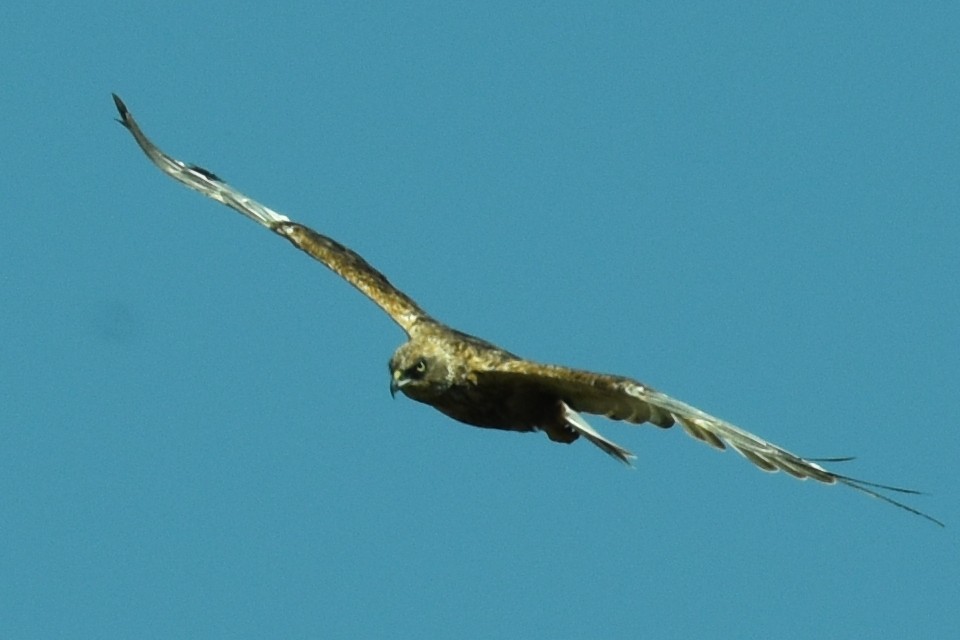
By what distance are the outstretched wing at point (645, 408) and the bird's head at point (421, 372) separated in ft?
1.39

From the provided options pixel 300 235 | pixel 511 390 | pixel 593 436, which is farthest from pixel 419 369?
pixel 300 235

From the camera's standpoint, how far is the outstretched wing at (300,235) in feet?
57.2

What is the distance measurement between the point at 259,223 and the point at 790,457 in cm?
682

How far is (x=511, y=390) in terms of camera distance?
1563cm

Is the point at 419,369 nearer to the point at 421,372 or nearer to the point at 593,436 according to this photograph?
the point at 421,372

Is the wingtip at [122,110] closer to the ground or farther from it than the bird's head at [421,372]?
farther from it

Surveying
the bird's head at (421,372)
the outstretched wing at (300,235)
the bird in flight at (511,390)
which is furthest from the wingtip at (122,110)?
the bird's head at (421,372)

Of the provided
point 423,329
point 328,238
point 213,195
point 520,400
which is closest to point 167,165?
point 213,195

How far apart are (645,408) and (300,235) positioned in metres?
5.01

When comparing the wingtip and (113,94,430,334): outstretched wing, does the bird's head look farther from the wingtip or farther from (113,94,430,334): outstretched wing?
the wingtip

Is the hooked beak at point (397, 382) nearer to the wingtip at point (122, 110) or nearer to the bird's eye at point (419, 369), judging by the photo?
the bird's eye at point (419, 369)

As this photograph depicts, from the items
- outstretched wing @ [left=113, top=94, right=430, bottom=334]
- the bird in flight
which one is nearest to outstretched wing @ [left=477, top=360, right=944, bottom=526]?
the bird in flight

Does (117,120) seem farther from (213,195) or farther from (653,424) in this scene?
(653,424)

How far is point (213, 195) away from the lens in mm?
19391
